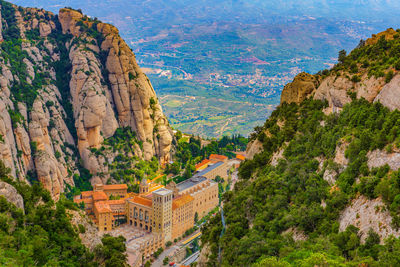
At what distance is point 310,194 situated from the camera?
1208 inches

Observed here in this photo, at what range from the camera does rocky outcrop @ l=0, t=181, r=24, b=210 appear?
1164 inches

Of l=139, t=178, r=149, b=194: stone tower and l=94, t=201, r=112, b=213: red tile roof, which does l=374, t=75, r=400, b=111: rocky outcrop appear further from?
l=139, t=178, r=149, b=194: stone tower

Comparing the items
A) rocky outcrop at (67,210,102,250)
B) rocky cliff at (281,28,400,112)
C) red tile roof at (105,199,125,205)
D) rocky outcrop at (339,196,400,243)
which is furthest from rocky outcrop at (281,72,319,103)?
red tile roof at (105,199,125,205)

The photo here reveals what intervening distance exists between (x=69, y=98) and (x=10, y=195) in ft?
184

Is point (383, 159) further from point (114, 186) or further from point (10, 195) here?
point (114, 186)

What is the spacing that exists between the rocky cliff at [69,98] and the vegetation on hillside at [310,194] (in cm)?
3804

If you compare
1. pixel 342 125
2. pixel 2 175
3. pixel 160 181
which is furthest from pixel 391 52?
pixel 160 181

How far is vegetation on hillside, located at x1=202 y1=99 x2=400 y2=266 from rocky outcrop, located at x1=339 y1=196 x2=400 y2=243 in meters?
0.33

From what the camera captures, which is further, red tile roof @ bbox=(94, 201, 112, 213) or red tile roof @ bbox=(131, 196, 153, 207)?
red tile roof @ bbox=(131, 196, 153, 207)

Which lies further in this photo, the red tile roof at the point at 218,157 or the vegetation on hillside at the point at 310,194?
the red tile roof at the point at 218,157

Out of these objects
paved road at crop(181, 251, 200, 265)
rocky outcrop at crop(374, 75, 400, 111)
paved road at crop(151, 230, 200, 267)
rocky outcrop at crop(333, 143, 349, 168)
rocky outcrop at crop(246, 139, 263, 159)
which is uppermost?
rocky outcrop at crop(374, 75, 400, 111)

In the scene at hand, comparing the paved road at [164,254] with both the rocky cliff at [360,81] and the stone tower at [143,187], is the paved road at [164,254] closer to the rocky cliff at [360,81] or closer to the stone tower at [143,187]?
the stone tower at [143,187]

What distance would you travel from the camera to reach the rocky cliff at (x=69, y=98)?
7000 centimetres

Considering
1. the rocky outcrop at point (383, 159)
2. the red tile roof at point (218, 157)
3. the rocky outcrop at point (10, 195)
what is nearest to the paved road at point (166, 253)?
the red tile roof at point (218, 157)
